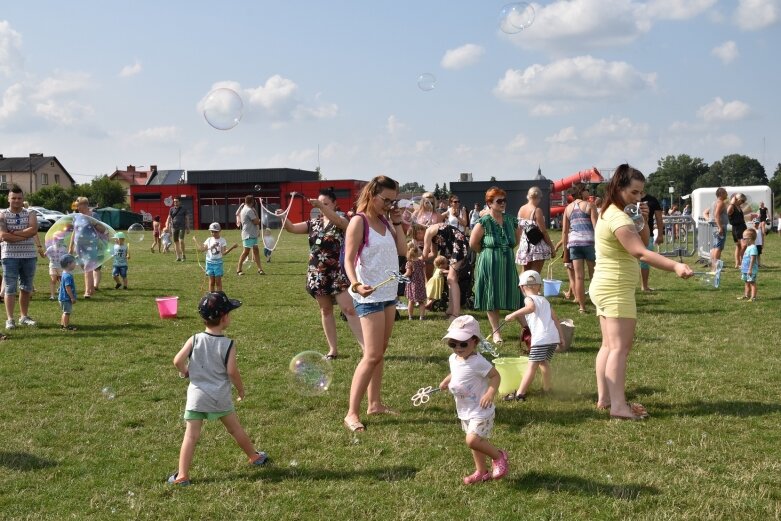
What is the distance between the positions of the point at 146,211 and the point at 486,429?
6557cm

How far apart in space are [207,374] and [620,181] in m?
3.44

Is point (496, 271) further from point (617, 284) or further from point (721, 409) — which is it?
point (721, 409)

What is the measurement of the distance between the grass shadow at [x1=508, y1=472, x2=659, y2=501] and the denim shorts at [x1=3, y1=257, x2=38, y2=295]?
25.9 ft

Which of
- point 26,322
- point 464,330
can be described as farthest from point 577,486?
point 26,322

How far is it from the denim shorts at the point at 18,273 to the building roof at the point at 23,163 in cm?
9564

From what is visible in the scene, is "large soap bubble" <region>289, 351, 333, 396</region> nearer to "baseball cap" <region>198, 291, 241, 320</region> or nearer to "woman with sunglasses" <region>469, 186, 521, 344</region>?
"baseball cap" <region>198, 291, 241, 320</region>

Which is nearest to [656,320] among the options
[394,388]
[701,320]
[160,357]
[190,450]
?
[701,320]

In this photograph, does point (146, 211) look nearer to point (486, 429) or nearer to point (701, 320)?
point (701, 320)

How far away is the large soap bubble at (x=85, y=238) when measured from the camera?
37.1 ft

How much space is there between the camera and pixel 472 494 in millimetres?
4562

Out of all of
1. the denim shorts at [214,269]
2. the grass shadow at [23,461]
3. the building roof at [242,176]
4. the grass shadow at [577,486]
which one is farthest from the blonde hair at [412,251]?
the building roof at [242,176]

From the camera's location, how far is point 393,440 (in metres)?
5.57

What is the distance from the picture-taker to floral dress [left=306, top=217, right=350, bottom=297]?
7.85 m

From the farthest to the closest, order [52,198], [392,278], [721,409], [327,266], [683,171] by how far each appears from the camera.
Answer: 1. [683,171]
2. [52,198]
3. [327,266]
4. [721,409]
5. [392,278]
